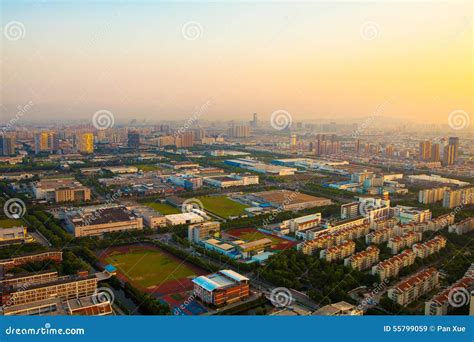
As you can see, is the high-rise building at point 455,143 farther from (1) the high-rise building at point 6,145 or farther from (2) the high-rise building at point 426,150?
(1) the high-rise building at point 6,145

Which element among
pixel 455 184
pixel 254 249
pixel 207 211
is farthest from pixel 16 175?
pixel 455 184

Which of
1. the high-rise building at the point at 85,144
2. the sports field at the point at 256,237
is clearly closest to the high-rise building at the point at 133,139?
the high-rise building at the point at 85,144

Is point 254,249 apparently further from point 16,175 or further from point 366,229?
point 16,175

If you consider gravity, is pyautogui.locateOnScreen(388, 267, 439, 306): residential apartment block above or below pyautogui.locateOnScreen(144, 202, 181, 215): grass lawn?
above

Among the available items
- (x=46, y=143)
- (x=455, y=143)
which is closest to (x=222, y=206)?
(x=455, y=143)

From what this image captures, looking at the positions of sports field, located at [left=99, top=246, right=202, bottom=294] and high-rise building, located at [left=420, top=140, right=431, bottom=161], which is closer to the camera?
sports field, located at [left=99, top=246, right=202, bottom=294]
